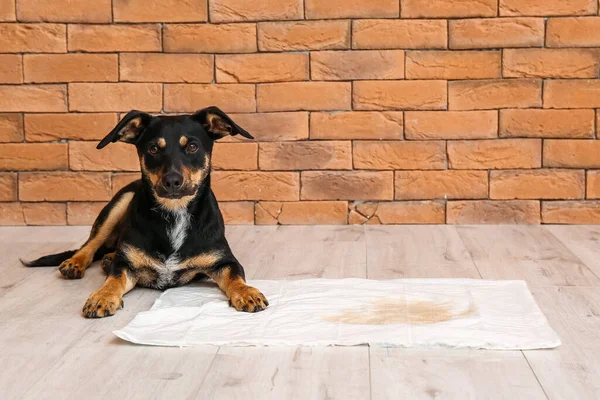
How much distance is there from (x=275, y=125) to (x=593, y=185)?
1692 mm

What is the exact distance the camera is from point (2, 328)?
9.00 feet

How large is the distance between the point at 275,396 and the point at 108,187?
2.70 metres

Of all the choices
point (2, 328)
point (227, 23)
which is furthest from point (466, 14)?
point (2, 328)

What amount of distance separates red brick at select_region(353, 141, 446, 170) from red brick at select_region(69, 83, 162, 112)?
1.10 metres

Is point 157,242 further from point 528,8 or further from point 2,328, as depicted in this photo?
point 528,8

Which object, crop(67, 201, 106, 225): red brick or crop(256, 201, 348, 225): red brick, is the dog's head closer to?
crop(256, 201, 348, 225): red brick

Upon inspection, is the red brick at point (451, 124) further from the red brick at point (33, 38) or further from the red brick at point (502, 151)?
the red brick at point (33, 38)

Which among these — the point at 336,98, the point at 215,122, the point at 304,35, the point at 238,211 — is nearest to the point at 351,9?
the point at 304,35

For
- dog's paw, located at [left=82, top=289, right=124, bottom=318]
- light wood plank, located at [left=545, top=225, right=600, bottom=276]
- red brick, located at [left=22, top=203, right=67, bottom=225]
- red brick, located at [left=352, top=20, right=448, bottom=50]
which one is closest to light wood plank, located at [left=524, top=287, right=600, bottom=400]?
light wood plank, located at [left=545, top=225, right=600, bottom=276]

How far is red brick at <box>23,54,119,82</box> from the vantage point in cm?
450

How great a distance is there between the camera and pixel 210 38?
14.6 feet

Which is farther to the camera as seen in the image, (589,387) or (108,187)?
(108,187)

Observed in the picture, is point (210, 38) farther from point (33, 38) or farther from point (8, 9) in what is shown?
point (8, 9)

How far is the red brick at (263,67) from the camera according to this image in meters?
4.45
